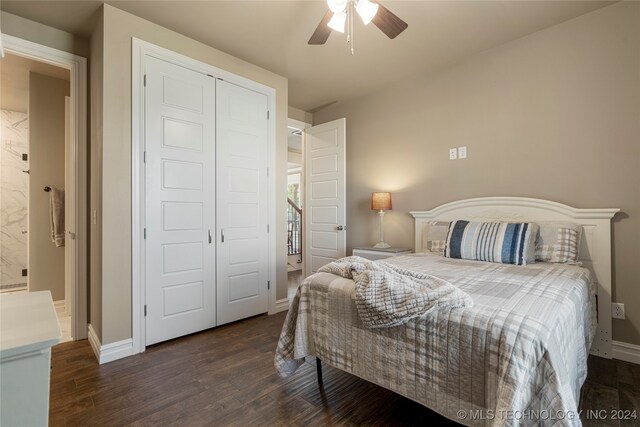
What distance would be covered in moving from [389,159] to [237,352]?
2.71 metres

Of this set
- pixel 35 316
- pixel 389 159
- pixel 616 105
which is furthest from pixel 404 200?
pixel 35 316

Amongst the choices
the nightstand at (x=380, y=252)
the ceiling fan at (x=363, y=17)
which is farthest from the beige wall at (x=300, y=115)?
the ceiling fan at (x=363, y=17)

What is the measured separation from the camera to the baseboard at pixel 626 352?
2260 mm

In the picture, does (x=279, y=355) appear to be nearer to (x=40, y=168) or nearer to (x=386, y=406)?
(x=386, y=406)

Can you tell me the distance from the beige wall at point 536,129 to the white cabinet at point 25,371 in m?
3.25

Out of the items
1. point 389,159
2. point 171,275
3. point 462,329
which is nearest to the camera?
point 462,329

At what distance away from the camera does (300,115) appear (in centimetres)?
459

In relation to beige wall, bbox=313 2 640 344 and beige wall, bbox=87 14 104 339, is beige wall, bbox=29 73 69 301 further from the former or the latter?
beige wall, bbox=313 2 640 344

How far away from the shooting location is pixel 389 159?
379 centimetres

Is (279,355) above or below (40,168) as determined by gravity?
below

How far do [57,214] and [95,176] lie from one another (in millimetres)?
1599

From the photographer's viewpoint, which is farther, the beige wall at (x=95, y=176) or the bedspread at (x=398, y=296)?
the beige wall at (x=95, y=176)

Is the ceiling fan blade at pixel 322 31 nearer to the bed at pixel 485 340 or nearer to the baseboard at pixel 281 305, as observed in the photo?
the bed at pixel 485 340

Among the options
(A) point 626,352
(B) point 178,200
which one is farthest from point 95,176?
(A) point 626,352
